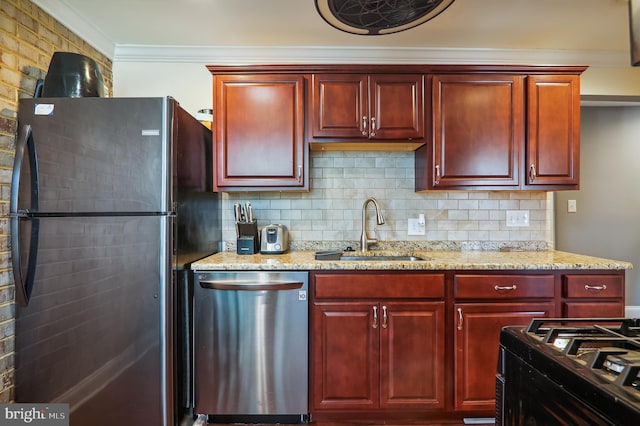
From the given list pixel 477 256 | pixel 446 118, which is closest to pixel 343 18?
A: pixel 446 118

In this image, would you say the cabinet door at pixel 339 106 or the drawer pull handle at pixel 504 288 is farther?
the cabinet door at pixel 339 106

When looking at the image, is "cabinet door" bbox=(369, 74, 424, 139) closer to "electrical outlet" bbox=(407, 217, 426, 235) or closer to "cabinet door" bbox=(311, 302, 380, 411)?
"electrical outlet" bbox=(407, 217, 426, 235)

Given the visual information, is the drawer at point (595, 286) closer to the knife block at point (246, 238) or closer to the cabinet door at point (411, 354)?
the cabinet door at point (411, 354)

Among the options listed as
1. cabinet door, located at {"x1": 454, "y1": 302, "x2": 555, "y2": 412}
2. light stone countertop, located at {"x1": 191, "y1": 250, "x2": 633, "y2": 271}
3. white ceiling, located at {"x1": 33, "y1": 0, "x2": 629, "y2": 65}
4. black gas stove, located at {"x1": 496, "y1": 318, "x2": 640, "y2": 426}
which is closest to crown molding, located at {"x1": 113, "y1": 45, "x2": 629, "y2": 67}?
white ceiling, located at {"x1": 33, "y1": 0, "x2": 629, "y2": 65}

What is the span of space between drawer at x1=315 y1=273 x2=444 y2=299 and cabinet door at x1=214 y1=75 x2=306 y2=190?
2.32ft

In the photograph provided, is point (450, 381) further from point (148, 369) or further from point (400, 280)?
point (148, 369)

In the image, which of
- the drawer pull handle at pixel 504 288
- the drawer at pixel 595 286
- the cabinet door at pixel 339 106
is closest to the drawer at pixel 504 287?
the drawer pull handle at pixel 504 288

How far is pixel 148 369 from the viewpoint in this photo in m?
1.66

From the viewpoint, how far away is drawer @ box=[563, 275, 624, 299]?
6.19 ft

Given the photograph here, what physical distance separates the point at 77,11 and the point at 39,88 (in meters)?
0.63

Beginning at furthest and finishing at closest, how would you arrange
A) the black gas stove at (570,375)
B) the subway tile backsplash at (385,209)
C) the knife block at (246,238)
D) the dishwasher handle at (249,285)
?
the subway tile backsplash at (385,209), the knife block at (246,238), the dishwasher handle at (249,285), the black gas stove at (570,375)

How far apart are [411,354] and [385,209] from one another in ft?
3.53

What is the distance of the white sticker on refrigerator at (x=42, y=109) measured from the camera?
5.43ft

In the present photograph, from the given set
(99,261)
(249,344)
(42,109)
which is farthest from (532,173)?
(42,109)
